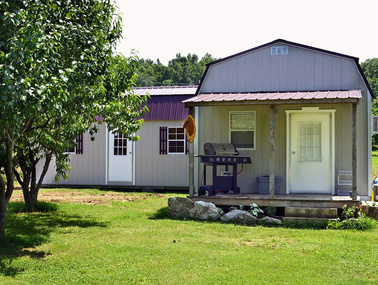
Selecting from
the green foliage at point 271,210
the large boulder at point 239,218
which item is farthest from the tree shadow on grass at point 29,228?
the green foliage at point 271,210

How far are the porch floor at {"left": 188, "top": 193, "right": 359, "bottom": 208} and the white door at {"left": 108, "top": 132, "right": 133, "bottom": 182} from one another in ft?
20.3

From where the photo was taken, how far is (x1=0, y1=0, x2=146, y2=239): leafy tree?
5.68m

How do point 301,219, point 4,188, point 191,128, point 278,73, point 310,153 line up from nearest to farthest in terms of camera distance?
point 4,188 < point 301,219 < point 191,128 < point 310,153 < point 278,73

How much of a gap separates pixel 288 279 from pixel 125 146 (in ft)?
37.3

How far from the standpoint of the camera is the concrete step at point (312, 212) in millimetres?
9430

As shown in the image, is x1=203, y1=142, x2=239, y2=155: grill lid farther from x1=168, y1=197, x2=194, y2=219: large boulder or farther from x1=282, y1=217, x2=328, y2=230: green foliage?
x1=282, y1=217, x2=328, y2=230: green foliage

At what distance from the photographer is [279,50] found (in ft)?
37.6

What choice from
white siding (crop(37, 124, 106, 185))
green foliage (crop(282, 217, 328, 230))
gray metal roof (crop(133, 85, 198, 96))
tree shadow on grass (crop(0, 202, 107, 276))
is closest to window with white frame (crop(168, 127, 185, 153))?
Result: gray metal roof (crop(133, 85, 198, 96))

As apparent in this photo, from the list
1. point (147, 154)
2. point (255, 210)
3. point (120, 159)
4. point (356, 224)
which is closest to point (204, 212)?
point (255, 210)

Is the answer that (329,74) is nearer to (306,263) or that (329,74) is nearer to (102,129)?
(306,263)

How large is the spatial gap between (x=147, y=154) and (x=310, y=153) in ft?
20.9

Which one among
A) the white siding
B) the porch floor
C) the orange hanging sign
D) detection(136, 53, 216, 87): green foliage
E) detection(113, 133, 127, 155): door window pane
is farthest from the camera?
detection(136, 53, 216, 87): green foliage

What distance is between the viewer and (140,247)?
7.05 metres

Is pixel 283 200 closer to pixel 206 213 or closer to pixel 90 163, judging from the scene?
pixel 206 213
